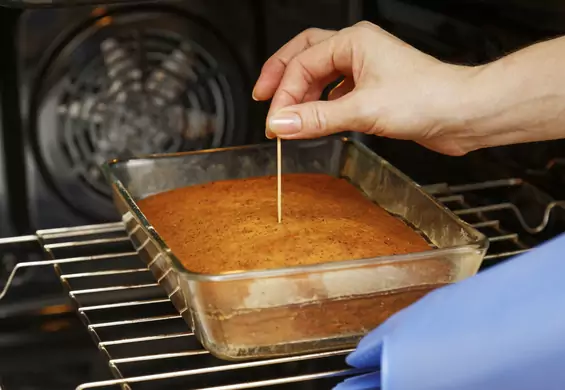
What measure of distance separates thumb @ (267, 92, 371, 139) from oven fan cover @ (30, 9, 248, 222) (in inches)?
11.5

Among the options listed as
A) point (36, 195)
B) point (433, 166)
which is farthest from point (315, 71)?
point (36, 195)

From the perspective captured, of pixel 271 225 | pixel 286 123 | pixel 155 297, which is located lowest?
pixel 155 297

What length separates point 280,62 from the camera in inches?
39.4

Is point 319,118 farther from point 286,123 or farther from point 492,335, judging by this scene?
point 492,335

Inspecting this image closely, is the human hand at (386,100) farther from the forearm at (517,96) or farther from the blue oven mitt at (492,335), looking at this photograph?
the blue oven mitt at (492,335)

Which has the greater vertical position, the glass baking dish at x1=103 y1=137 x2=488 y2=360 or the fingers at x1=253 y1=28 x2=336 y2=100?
the fingers at x1=253 y1=28 x2=336 y2=100

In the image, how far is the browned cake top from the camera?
0.86 metres

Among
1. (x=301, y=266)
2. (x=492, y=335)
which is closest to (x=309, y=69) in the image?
(x=301, y=266)

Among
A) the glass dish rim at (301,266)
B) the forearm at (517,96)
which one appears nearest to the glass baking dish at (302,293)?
the glass dish rim at (301,266)

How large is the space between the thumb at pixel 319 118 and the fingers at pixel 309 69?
8cm

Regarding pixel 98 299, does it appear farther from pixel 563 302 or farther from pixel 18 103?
pixel 563 302

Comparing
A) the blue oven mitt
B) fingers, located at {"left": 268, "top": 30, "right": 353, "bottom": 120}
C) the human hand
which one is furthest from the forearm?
the blue oven mitt

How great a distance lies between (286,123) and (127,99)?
1.05 feet

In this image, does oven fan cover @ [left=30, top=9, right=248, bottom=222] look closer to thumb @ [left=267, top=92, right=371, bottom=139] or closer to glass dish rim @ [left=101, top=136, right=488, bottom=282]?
glass dish rim @ [left=101, top=136, right=488, bottom=282]
